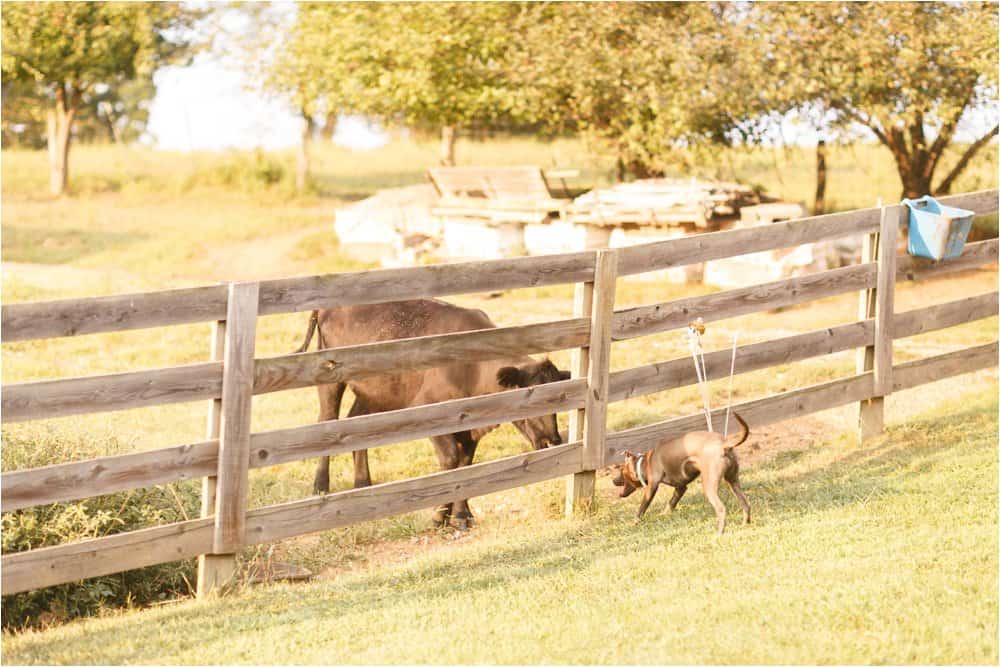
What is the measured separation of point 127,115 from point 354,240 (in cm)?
3063

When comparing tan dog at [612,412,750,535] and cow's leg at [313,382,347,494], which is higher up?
tan dog at [612,412,750,535]

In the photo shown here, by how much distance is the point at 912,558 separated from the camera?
584 cm

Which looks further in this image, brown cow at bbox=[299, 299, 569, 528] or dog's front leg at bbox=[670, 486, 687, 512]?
brown cow at bbox=[299, 299, 569, 528]

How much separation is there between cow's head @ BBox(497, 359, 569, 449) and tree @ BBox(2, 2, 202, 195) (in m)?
23.3

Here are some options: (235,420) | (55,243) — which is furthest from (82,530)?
(55,243)

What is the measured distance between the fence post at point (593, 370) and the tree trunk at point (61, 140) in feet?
84.0

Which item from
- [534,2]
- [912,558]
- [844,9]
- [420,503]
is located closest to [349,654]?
[420,503]

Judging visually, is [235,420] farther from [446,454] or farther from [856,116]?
[856,116]

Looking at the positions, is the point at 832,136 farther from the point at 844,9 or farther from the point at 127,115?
the point at 127,115

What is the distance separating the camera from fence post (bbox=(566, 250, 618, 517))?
727 cm

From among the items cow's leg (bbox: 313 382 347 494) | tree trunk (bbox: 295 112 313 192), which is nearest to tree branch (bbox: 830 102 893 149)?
cow's leg (bbox: 313 382 347 494)

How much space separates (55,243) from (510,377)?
62.6 feet

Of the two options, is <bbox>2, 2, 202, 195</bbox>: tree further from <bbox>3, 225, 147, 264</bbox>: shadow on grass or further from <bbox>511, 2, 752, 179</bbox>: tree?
<bbox>511, 2, 752, 179</bbox>: tree

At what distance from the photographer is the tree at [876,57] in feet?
55.6
